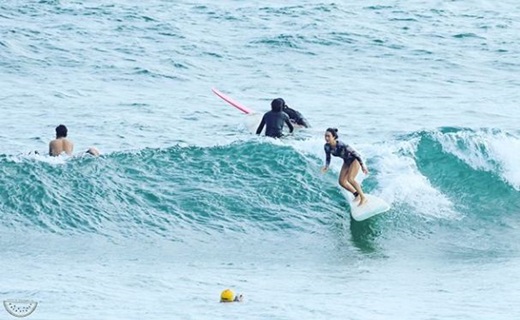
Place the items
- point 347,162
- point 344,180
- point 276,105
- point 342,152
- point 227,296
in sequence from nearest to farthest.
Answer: point 227,296 < point 342,152 < point 347,162 < point 344,180 < point 276,105

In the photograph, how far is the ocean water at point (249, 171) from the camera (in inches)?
587

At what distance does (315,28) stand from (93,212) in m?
16.3

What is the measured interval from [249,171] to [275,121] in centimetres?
130

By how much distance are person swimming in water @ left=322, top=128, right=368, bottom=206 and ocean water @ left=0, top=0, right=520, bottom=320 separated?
0.59 meters

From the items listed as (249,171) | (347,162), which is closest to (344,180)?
(347,162)

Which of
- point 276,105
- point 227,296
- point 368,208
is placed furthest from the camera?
point 276,105

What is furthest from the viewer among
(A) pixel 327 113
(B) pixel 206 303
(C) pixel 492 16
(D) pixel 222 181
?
(C) pixel 492 16

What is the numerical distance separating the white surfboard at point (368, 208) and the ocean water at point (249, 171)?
0.19 meters

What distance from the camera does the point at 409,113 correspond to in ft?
82.3

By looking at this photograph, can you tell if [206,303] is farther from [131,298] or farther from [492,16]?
[492,16]

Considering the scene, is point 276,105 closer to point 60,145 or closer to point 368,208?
point 368,208

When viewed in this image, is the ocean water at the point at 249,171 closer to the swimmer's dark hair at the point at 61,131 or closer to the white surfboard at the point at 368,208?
the white surfboard at the point at 368,208

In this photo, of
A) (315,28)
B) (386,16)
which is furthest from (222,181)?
(386,16)

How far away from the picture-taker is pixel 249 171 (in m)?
20.5
